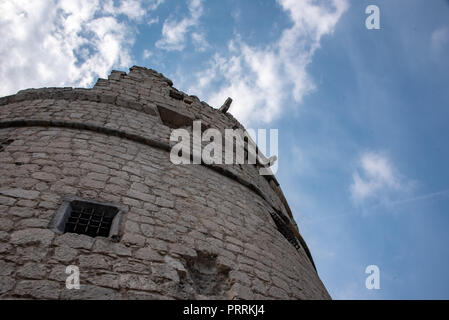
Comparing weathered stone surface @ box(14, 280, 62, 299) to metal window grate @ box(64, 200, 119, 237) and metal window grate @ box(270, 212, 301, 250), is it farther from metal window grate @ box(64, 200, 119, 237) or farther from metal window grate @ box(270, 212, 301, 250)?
metal window grate @ box(270, 212, 301, 250)

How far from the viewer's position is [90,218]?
9.27ft

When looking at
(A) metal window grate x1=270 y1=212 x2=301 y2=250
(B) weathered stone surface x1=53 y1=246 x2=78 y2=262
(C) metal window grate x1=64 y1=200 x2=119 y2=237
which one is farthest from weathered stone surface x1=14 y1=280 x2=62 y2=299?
(A) metal window grate x1=270 y1=212 x2=301 y2=250

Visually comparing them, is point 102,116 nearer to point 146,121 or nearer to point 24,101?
point 146,121

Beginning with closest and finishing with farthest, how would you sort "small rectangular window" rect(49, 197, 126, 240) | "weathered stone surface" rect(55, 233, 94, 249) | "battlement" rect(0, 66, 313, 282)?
1. "weathered stone surface" rect(55, 233, 94, 249)
2. "small rectangular window" rect(49, 197, 126, 240)
3. "battlement" rect(0, 66, 313, 282)

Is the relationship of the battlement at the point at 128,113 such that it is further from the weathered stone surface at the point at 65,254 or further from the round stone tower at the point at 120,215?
the weathered stone surface at the point at 65,254

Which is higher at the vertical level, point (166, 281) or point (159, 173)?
point (159, 173)

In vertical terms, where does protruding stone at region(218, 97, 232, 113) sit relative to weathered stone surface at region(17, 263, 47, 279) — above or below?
above

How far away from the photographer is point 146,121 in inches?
190

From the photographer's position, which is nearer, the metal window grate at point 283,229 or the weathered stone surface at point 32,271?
the weathered stone surface at point 32,271

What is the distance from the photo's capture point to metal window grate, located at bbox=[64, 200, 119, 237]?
8.91 feet

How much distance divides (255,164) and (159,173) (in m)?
2.97

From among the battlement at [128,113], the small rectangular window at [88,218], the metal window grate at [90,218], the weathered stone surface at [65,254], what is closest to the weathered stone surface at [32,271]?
the weathered stone surface at [65,254]

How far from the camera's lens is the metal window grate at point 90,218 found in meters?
2.71
